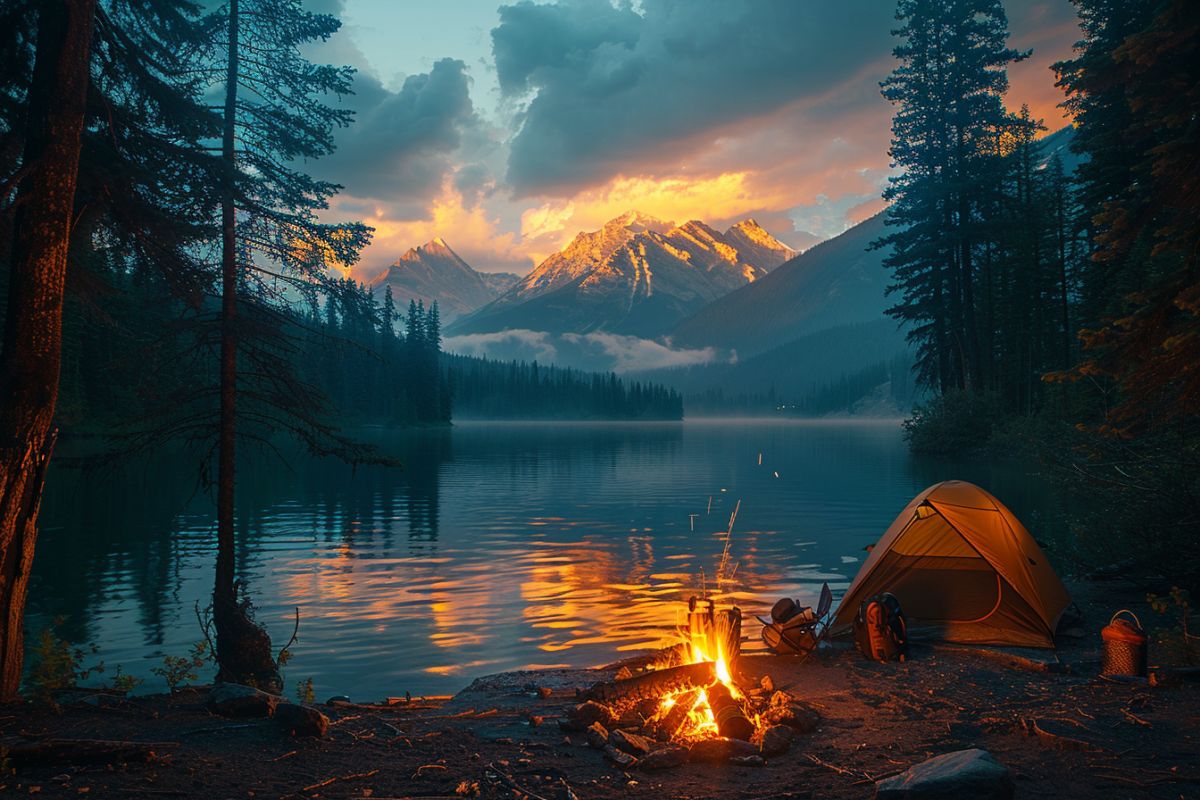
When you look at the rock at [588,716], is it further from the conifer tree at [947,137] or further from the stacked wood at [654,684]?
the conifer tree at [947,137]

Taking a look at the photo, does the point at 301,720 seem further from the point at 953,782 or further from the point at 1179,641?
the point at 1179,641

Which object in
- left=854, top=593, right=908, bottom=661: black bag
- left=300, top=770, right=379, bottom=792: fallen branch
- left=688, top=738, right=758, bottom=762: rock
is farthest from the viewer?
left=854, top=593, right=908, bottom=661: black bag

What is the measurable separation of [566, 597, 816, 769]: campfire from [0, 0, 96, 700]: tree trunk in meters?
6.66

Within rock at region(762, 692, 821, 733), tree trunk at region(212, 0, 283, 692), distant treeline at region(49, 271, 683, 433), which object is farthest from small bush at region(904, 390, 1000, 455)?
tree trunk at region(212, 0, 283, 692)

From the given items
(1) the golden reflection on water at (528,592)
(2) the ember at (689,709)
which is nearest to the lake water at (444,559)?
(1) the golden reflection on water at (528,592)

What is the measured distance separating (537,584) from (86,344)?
7194 cm

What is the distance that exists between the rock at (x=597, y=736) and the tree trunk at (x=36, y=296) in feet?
21.8

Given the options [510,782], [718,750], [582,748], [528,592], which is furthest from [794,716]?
[528,592]

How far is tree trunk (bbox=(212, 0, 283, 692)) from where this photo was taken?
14109 millimetres

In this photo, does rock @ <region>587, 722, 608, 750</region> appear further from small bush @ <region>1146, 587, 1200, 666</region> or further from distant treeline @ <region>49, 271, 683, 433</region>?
small bush @ <region>1146, 587, 1200, 666</region>

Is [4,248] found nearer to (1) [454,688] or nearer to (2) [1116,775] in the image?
(1) [454,688]

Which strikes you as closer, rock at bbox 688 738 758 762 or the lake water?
rock at bbox 688 738 758 762

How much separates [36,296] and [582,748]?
26.7 feet

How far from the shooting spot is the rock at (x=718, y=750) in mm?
8617
